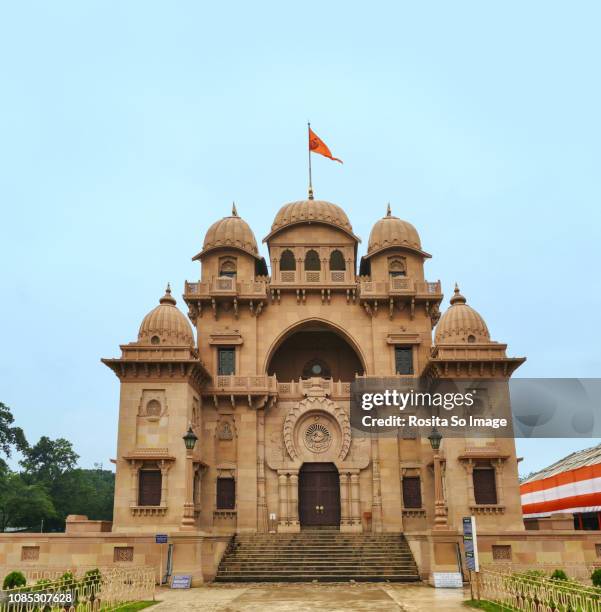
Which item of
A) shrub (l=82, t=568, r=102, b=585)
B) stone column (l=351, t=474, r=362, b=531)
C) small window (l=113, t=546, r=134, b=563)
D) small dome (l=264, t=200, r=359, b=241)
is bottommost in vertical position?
shrub (l=82, t=568, r=102, b=585)

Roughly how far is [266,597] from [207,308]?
60.0ft

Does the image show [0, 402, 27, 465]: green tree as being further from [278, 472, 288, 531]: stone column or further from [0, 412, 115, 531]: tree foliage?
[278, 472, 288, 531]: stone column

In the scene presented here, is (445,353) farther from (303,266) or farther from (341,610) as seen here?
(341,610)

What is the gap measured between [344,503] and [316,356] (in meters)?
9.08

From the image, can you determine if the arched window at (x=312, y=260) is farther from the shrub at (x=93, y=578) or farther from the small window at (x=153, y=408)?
the shrub at (x=93, y=578)

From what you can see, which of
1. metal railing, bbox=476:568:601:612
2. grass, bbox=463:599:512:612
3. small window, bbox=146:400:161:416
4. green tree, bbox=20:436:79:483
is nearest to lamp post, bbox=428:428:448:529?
grass, bbox=463:599:512:612

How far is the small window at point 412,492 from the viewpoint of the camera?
33.1 metres

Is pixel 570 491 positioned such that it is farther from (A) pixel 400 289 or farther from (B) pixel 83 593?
(B) pixel 83 593

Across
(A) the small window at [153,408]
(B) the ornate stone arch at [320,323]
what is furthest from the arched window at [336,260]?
(A) the small window at [153,408]

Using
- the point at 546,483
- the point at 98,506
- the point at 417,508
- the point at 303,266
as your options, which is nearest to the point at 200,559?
the point at 417,508

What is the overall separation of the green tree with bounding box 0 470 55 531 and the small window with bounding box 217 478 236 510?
28.3 meters

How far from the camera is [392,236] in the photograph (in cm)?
3747

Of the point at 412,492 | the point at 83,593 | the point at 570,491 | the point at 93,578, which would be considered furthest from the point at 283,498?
the point at 83,593

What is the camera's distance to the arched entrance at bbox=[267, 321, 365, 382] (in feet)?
126
